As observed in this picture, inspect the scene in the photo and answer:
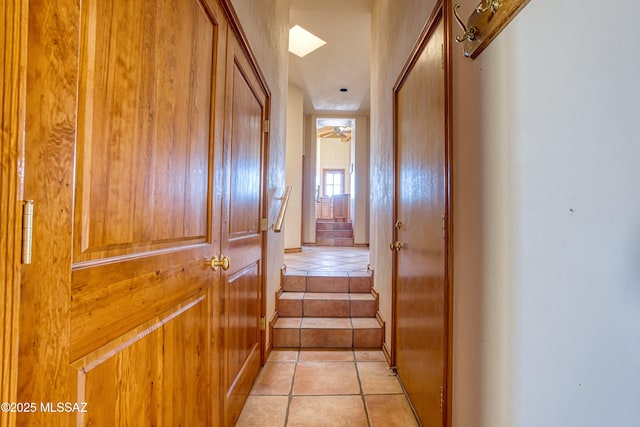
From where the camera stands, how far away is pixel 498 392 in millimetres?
817

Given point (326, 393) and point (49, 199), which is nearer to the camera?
point (49, 199)

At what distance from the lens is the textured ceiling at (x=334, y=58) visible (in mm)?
3182

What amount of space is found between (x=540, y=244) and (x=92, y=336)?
3.31 feet

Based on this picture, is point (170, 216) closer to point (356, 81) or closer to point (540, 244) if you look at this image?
point (540, 244)

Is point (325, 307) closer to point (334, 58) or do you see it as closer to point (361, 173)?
point (334, 58)

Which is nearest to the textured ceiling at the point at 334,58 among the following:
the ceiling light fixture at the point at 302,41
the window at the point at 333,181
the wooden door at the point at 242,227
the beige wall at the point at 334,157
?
the ceiling light fixture at the point at 302,41

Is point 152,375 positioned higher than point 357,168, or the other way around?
point 357,168

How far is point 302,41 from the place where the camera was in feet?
12.6

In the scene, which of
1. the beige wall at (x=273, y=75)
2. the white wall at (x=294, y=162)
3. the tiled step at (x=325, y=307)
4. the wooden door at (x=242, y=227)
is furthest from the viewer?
the white wall at (x=294, y=162)

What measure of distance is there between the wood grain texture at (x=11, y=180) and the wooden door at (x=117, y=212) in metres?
0.02

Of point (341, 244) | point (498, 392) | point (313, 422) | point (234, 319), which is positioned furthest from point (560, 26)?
point (341, 244)

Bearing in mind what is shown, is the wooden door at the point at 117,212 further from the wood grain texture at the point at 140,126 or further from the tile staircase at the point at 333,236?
the tile staircase at the point at 333,236

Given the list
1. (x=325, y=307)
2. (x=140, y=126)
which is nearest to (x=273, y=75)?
(x=140, y=126)

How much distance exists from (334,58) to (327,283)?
119 inches
